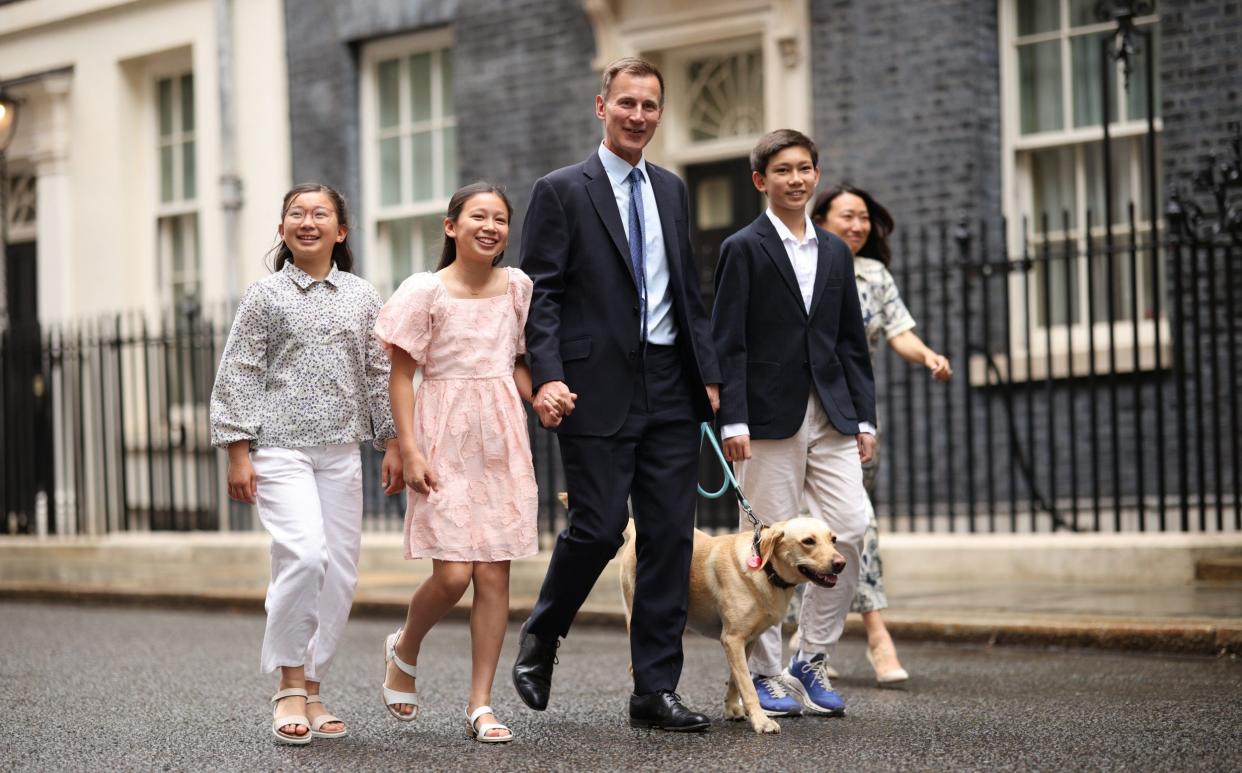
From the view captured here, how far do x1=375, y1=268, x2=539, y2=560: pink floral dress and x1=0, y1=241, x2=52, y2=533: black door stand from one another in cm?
1051

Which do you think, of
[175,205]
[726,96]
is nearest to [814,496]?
[726,96]

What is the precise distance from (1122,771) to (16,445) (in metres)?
13.0

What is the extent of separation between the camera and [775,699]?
600 cm

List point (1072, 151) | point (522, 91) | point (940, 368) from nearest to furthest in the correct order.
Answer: point (940, 368)
point (1072, 151)
point (522, 91)

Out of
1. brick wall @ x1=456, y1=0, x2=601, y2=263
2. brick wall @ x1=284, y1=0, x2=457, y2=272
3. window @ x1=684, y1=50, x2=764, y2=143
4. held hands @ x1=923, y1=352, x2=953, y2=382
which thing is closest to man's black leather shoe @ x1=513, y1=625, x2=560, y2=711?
held hands @ x1=923, y1=352, x2=953, y2=382

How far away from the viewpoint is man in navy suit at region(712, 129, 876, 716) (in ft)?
19.7

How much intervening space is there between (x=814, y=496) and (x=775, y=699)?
73 cm

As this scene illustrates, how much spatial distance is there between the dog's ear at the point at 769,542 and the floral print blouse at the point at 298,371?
128cm

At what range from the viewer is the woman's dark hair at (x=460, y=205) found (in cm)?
567

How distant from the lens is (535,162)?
A: 14.3 metres

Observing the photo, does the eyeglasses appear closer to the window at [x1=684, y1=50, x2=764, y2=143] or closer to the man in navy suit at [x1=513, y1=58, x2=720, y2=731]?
the man in navy suit at [x1=513, y1=58, x2=720, y2=731]

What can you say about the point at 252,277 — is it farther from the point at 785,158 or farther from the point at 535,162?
the point at 785,158

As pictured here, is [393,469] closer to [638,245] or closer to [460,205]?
[460,205]

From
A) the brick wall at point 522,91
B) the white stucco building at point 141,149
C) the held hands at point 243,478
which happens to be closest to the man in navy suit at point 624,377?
the held hands at point 243,478
